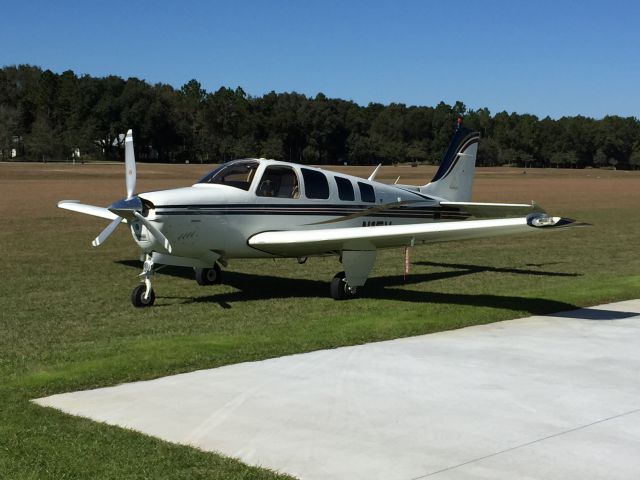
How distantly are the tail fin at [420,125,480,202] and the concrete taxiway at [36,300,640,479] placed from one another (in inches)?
297

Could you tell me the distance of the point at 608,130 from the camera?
19362cm

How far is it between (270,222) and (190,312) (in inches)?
83.8

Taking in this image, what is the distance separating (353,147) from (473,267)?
114 m

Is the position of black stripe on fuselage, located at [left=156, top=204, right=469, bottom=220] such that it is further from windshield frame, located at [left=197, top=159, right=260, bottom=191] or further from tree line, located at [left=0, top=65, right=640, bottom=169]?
tree line, located at [left=0, top=65, right=640, bottom=169]

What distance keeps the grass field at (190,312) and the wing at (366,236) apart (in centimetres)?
84

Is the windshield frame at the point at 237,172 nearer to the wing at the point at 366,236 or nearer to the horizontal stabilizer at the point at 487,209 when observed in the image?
the wing at the point at 366,236

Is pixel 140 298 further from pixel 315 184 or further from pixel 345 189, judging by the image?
pixel 345 189

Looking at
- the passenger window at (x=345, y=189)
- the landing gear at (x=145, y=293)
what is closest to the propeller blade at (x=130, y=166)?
the landing gear at (x=145, y=293)

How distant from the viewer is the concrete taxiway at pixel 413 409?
5.34m

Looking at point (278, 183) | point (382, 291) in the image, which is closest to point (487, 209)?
point (382, 291)

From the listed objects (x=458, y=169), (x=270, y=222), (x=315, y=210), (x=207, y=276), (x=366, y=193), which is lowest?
(x=207, y=276)

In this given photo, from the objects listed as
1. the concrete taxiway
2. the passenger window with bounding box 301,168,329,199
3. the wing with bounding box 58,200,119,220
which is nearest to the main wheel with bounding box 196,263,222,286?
the passenger window with bounding box 301,168,329,199

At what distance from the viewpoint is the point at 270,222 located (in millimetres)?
12758

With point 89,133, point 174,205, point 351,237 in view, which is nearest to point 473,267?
point 351,237
